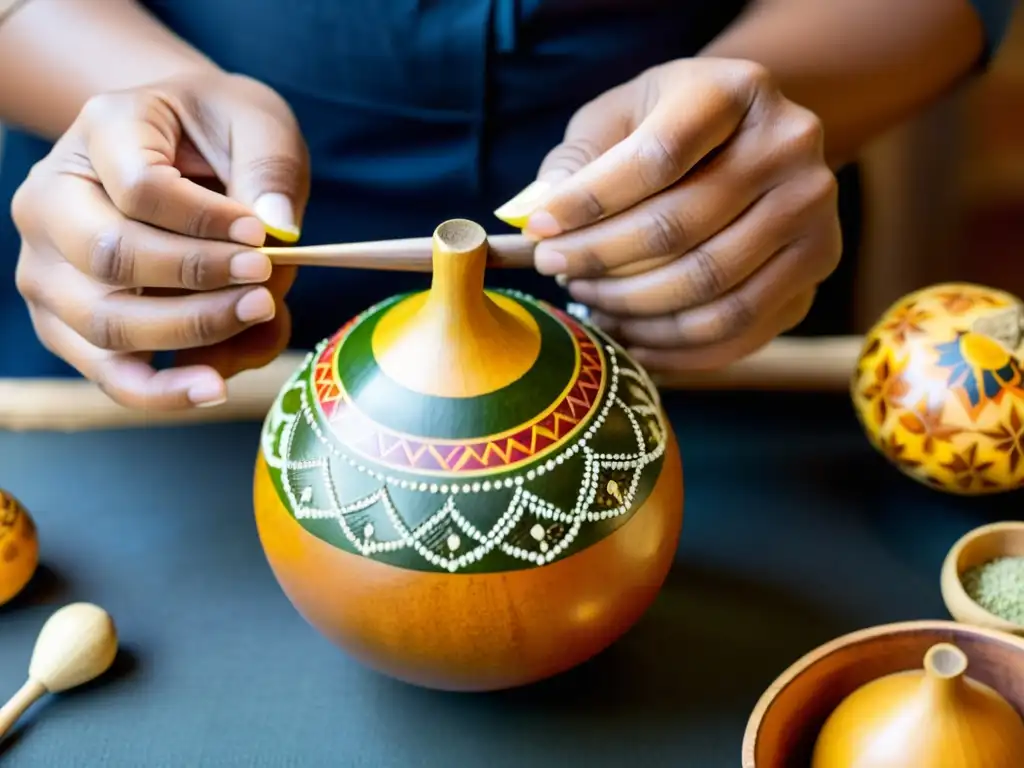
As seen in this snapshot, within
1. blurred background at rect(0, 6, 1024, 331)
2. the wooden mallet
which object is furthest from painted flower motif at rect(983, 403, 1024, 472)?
blurred background at rect(0, 6, 1024, 331)

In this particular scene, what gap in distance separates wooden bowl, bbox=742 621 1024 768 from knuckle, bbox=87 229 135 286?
0.47m

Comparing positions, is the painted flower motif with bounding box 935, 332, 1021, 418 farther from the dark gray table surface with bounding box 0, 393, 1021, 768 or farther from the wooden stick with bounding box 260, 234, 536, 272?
the wooden stick with bounding box 260, 234, 536, 272

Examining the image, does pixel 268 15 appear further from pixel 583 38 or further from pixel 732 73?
pixel 732 73

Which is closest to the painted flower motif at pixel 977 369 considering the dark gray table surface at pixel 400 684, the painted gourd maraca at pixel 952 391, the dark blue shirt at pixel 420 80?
the painted gourd maraca at pixel 952 391

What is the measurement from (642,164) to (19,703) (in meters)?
0.52

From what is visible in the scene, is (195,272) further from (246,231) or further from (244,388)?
(244,388)

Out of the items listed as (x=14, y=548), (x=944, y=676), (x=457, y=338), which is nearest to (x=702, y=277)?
(x=457, y=338)

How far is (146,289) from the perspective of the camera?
2.44 feet

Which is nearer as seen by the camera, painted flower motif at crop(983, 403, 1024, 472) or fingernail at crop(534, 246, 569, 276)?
fingernail at crop(534, 246, 569, 276)

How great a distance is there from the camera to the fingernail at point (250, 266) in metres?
0.68

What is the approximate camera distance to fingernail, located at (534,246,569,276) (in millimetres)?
710

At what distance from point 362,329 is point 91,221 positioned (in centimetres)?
18

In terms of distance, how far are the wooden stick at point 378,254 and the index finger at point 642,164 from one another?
1.0 inches

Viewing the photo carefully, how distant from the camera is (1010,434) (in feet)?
2.68
